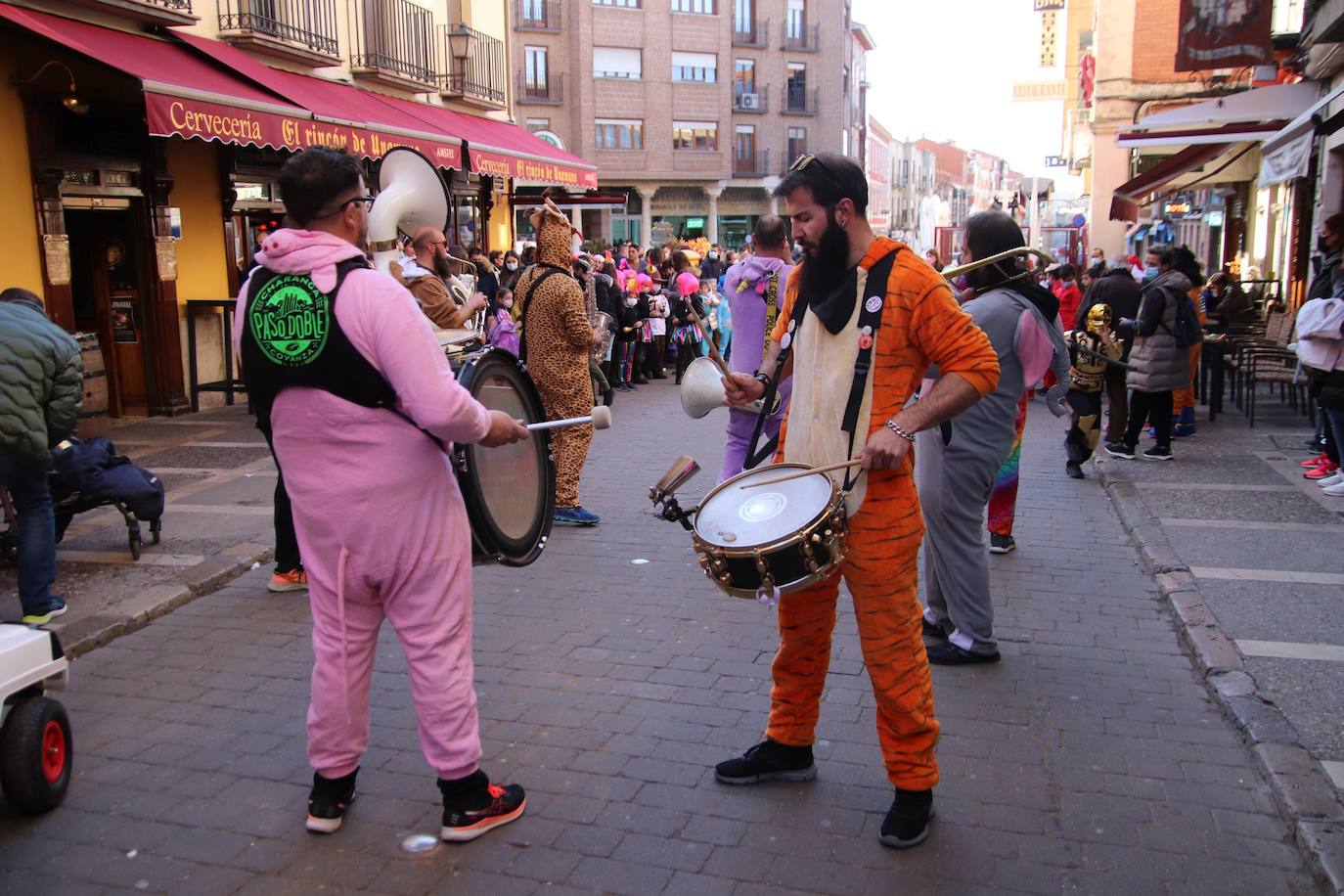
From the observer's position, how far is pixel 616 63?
156 ft

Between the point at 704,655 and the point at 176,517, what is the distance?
14.6 feet

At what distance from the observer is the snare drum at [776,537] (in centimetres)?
306

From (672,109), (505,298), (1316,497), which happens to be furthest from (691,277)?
(672,109)

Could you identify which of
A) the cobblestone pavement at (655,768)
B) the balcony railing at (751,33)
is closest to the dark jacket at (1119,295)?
the cobblestone pavement at (655,768)

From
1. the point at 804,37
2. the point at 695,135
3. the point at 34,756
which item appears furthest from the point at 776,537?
the point at 804,37

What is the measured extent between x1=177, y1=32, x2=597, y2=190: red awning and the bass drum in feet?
28.0

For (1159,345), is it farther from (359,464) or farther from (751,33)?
(751,33)

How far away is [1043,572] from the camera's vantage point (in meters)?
6.38

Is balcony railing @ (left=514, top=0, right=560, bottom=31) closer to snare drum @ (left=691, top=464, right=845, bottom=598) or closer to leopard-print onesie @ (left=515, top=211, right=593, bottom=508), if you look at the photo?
leopard-print onesie @ (left=515, top=211, right=593, bottom=508)

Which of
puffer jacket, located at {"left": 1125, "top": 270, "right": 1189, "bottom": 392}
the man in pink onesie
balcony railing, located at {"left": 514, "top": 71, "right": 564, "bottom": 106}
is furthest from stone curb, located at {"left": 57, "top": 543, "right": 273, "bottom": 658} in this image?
balcony railing, located at {"left": 514, "top": 71, "right": 564, "bottom": 106}

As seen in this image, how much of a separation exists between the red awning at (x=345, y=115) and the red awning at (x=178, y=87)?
265 mm

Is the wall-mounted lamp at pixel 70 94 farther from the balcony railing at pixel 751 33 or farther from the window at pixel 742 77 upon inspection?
the balcony railing at pixel 751 33

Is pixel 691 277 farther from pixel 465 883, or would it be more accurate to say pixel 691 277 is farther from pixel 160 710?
pixel 465 883

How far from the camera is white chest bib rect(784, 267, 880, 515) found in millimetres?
3307
